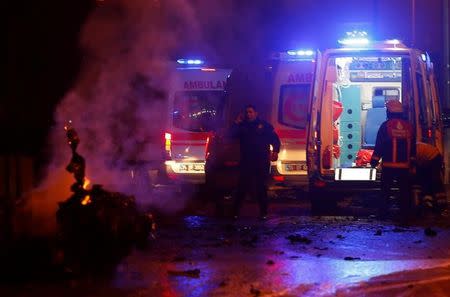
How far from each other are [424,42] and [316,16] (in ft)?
15.8

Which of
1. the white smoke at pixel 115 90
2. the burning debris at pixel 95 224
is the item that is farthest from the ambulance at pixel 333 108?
the burning debris at pixel 95 224

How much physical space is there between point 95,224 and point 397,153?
17.6 ft

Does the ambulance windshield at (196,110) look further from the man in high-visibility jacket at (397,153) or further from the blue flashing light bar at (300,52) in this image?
the man in high-visibility jacket at (397,153)

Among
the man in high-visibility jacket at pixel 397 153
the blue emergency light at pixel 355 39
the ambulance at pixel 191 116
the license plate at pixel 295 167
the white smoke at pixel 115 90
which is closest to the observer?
the white smoke at pixel 115 90

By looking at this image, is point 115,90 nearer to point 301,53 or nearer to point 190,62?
point 301,53

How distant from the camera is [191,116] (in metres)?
14.1

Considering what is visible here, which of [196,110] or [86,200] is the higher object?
[196,110]

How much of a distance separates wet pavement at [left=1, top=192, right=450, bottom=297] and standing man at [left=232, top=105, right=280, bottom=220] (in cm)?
50

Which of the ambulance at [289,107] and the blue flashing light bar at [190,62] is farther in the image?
the blue flashing light bar at [190,62]

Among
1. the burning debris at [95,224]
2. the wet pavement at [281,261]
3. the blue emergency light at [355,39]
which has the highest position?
the blue emergency light at [355,39]

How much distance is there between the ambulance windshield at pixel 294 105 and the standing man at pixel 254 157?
7.43 feet

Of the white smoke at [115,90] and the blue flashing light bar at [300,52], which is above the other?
the blue flashing light bar at [300,52]

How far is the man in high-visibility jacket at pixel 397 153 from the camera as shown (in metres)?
10.0

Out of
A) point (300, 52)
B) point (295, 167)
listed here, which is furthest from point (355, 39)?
point (295, 167)
